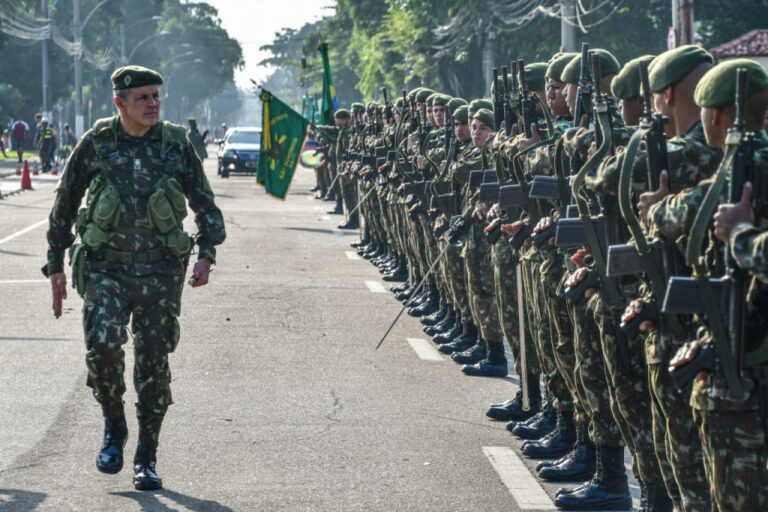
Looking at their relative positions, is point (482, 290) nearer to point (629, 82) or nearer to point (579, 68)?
point (579, 68)

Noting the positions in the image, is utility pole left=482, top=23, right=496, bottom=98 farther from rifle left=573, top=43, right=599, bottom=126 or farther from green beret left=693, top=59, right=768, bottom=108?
green beret left=693, top=59, right=768, bottom=108

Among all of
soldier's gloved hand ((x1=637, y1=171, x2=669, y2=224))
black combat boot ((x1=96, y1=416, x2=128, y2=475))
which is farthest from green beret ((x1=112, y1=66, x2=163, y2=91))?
soldier's gloved hand ((x1=637, y1=171, x2=669, y2=224))

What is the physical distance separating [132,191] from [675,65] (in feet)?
8.93

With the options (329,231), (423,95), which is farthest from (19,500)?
(329,231)

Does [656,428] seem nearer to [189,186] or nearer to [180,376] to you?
[189,186]

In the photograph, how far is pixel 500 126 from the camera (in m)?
8.91

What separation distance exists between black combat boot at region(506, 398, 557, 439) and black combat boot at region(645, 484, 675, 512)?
1943 millimetres

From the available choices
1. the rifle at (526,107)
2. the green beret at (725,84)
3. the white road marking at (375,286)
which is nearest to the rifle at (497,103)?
the rifle at (526,107)

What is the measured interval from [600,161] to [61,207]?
2.57 metres

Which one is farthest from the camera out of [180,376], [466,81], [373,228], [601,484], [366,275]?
[466,81]

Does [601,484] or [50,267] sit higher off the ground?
[50,267]

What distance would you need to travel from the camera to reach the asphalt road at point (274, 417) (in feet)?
21.3

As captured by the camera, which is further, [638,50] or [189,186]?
[638,50]

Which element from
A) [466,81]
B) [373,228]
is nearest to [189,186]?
[373,228]
